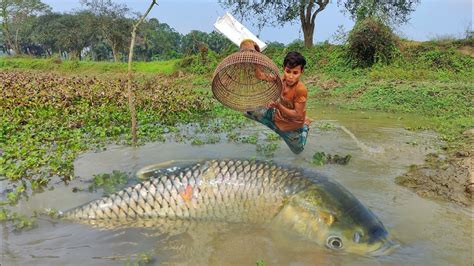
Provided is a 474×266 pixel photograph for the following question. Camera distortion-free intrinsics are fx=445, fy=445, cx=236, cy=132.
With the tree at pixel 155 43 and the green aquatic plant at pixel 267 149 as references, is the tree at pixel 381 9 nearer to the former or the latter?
the green aquatic plant at pixel 267 149

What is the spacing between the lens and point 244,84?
5.93m

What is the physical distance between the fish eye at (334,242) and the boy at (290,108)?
245cm

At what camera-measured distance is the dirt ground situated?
180 inches

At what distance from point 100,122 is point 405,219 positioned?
20.5ft

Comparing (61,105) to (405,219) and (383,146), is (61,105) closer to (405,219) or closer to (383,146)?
(383,146)

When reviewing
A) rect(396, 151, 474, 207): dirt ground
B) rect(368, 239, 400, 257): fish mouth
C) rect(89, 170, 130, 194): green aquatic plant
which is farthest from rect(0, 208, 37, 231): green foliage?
rect(396, 151, 474, 207): dirt ground

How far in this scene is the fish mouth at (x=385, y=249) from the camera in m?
3.14

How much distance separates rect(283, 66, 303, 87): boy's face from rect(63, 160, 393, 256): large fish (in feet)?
6.71

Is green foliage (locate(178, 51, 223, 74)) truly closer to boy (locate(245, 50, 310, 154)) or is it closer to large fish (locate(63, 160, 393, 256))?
boy (locate(245, 50, 310, 154))

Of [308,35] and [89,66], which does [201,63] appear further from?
[89,66]

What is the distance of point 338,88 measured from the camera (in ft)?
47.8

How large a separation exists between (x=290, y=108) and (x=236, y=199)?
7.56ft

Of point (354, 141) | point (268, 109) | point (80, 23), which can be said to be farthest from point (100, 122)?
point (80, 23)

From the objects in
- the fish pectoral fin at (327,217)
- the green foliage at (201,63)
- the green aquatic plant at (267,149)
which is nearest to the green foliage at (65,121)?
the green aquatic plant at (267,149)
